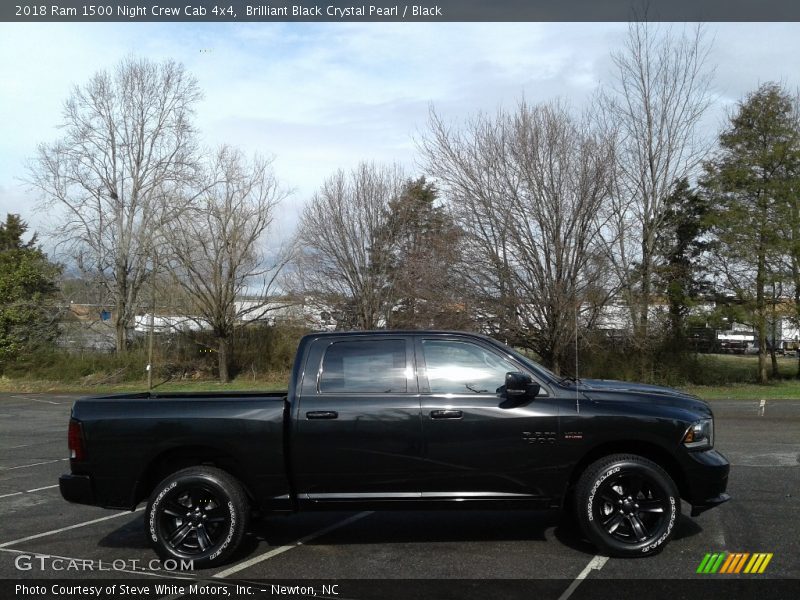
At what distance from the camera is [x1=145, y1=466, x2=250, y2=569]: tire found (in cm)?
612

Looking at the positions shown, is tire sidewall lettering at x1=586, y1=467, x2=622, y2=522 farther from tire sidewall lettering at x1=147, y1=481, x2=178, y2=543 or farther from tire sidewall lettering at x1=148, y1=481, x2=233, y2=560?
tire sidewall lettering at x1=147, y1=481, x2=178, y2=543

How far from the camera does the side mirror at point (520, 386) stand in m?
6.16

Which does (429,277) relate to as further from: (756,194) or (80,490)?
(80,490)

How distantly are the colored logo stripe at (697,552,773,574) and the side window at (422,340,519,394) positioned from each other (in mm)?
2118

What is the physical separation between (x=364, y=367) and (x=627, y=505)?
246 cm

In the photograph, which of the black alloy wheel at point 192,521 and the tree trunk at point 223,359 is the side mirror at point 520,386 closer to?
the black alloy wheel at point 192,521

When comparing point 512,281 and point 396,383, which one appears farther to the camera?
point 512,281

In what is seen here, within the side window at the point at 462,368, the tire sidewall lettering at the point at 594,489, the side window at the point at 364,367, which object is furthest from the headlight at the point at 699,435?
the side window at the point at 364,367

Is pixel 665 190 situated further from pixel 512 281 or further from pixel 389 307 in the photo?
pixel 389 307

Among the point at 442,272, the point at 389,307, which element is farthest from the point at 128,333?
the point at 442,272

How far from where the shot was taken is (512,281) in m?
27.5

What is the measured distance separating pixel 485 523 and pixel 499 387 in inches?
67.9

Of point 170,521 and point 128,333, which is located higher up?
point 128,333

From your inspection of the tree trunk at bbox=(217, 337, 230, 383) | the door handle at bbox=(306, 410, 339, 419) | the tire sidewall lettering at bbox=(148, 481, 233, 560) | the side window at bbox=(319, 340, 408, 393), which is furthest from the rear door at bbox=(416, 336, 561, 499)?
the tree trunk at bbox=(217, 337, 230, 383)
